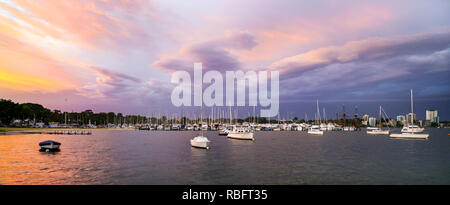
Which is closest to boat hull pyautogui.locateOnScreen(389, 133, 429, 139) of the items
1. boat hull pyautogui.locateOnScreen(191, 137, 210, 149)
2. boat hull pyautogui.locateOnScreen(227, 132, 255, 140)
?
boat hull pyautogui.locateOnScreen(227, 132, 255, 140)

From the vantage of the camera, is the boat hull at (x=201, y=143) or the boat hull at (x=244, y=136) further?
the boat hull at (x=244, y=136)

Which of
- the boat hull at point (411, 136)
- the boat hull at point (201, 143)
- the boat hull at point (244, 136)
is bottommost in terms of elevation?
the boat hull at point (411, 136)

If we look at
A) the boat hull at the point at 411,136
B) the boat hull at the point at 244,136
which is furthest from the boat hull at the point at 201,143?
the boat hull at the point at 411,136

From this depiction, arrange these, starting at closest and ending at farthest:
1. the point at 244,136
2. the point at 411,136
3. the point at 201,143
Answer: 1. the point at 201,143
2. the point at 244,136
3. the point at 411,136

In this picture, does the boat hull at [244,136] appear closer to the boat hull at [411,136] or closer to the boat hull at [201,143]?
the boat hull at [201,143]

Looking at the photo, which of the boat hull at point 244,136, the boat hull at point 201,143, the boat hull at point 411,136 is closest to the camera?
the boat hull at point 201,143

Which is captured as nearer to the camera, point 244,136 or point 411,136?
point 244,136

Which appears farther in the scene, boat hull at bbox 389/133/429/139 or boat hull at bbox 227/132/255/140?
boat hull at bbox 389/133/429/139

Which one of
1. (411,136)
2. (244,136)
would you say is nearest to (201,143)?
(244,136)

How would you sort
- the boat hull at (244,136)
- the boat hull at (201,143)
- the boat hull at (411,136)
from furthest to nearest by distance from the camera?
the boat hull at (411,136) → the boat hull at (244,136) → the boat hull at (201,143)

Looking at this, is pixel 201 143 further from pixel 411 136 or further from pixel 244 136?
pixel 411 136

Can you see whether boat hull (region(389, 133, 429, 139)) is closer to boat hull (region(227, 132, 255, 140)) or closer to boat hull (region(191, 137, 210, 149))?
boat hull (region(227, 132, 255, 140))
